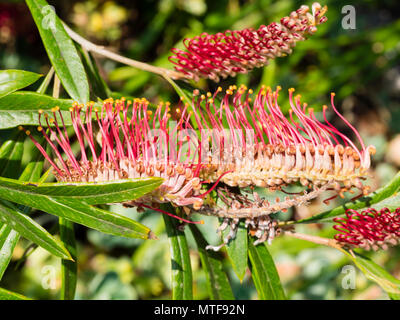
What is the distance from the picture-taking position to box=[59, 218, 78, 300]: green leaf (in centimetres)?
81

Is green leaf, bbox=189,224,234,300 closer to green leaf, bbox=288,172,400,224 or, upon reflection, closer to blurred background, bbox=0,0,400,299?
green leaf, bbox=288,172,400,224

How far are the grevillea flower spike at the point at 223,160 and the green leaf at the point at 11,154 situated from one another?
99mm

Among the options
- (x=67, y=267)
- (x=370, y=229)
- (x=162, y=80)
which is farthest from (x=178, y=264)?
(x=162, y=80)

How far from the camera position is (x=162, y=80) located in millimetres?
1919

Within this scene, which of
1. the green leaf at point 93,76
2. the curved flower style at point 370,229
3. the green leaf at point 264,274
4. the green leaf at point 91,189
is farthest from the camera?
the green leaf at point 93,76

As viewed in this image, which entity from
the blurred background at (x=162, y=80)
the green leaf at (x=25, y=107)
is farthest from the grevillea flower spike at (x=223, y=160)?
the blurred background at (x=162, y=80)

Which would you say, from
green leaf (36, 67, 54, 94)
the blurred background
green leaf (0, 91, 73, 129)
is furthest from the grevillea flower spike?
the blurred background

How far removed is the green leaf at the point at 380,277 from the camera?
30.1 inches

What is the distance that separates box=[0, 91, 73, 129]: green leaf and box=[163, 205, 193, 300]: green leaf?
0.29 metres

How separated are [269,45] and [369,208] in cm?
36

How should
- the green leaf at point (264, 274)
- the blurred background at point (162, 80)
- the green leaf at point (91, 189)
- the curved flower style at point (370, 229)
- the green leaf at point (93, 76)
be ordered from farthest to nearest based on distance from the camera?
the blurred background at point (162, 80)
the green leaf at point (93, 76)
the green leaf at point (264, 274)
the curved flower style at point (370, 229)
the green leaf at point (91, 189)

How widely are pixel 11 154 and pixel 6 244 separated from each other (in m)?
0.19

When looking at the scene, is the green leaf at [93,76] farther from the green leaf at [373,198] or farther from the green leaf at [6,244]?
the green leaf at [373,198]
